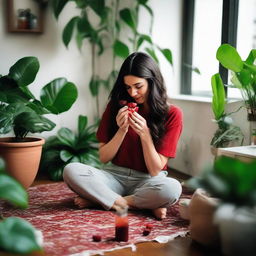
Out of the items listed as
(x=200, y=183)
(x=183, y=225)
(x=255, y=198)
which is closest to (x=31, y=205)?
(x=183, y=225)

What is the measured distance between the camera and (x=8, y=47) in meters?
3.44

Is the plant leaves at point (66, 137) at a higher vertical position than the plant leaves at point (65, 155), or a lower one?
higher

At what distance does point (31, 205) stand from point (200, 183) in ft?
4.61

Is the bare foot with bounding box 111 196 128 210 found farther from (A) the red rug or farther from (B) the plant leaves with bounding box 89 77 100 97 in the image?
(B) the plant leaves with bounding box 89 77 100 97

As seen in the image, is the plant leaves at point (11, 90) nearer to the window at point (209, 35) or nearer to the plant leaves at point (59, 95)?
the plant leaves at point (59, 95)

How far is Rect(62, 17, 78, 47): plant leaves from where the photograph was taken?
136 inches

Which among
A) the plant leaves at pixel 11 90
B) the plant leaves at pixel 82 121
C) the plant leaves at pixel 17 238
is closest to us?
the plant leaves at pixel 17 238

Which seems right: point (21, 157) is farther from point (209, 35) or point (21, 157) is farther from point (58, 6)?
point (209, 35)

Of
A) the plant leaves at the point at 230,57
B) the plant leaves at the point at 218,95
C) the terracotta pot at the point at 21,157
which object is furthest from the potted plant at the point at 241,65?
the terracotta pot at the point at 21,157

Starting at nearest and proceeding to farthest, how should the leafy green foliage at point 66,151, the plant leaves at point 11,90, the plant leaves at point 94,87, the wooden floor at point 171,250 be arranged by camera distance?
the wooden floor at point 171,250 → the plant leaves at point 11,90 → the leafy green foliage at point 66,151 → the plant leaves at point 94,87

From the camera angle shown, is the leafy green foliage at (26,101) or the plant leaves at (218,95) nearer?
the leafy green foliage at (26,101)

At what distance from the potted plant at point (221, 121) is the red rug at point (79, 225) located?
0.58 meters

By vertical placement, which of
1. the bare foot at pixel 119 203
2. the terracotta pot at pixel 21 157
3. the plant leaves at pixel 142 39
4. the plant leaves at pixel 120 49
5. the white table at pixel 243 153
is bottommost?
the bare foot at pixel 119 203

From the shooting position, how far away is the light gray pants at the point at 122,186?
229cm
